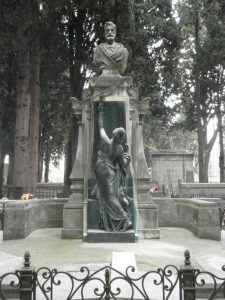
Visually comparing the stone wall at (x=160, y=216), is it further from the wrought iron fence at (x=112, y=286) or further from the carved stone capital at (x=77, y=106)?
the wrought iron fence at (x=112, y=286)

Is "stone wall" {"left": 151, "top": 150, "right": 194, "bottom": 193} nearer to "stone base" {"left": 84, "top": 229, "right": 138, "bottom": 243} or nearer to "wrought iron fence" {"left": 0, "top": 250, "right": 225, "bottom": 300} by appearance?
"stone base" {"left": 84, "top": 229, "right": 138, "bottom": 243}

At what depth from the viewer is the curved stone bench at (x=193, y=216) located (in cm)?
1035

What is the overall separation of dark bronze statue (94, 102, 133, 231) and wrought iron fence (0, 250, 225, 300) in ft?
10.7

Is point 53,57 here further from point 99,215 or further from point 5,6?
point 99,215

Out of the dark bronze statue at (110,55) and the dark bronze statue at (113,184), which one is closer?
the dark bronze statue at (113,184)

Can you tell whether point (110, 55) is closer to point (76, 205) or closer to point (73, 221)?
point (76, 205)

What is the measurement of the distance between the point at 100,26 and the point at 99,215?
16.3m

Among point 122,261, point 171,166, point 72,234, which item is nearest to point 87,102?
point 72,234

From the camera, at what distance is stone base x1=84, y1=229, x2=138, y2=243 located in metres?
9.53

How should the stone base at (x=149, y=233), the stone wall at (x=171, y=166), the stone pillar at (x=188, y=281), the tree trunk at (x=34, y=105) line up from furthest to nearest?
the stone wall at (x=171, y=166) → the tree trunk at (x=34, y=105) → the stone base at (x=149, y=233) → the stone pillar at (x=188, y=281)

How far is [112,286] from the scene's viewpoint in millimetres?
5785

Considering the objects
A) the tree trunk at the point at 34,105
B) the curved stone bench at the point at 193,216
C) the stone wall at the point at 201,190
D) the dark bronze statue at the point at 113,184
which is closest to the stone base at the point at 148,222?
the dark bronze statue at the point at 113,184

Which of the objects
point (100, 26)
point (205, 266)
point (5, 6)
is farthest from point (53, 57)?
point (205, 266)

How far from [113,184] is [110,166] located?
43cm
